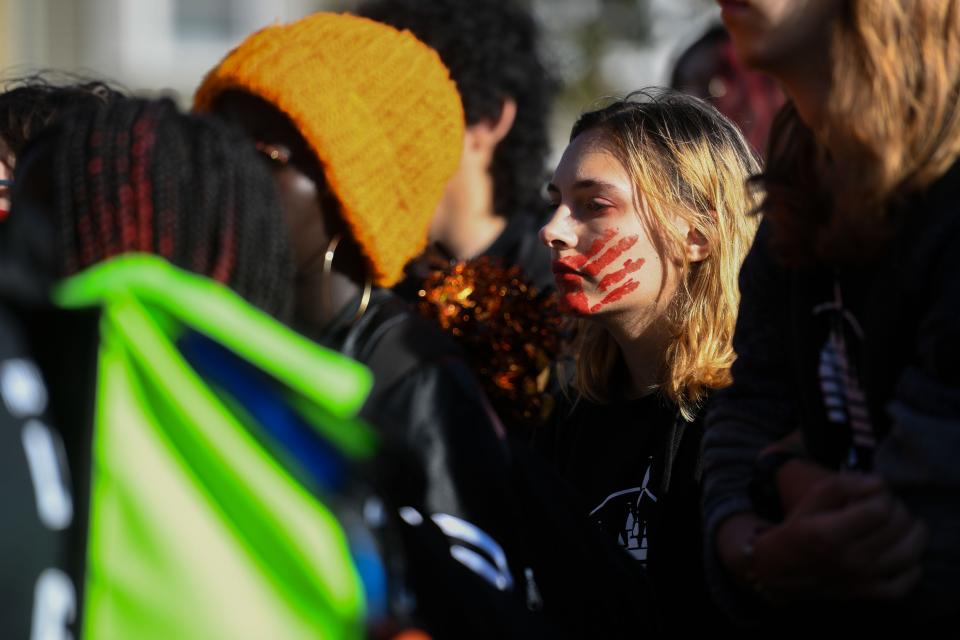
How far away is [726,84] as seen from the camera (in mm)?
5684

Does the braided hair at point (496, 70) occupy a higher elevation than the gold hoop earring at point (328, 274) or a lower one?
lower

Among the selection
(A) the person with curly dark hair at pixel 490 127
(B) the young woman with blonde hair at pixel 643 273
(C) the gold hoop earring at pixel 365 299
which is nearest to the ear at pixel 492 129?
(A) the person with curly dark hair at pixel 490 127

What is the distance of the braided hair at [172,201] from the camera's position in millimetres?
1765

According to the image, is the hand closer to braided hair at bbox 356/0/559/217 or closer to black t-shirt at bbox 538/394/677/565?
black t-shirt at bbox 538/394/677/565

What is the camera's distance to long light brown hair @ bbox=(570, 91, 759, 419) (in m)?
3.07

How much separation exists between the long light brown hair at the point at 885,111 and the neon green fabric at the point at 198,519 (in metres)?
0.82

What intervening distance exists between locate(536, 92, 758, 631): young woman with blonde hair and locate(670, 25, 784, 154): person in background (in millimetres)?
2151

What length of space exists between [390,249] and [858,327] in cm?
96

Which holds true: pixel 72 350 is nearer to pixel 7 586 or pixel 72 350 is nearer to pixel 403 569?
pixel 7 586

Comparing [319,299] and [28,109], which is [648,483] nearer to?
[319,299]

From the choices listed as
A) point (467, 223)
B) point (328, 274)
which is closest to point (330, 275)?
point (328, 274)

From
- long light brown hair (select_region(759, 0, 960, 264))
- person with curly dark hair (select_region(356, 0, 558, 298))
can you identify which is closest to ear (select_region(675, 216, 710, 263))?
person with curly dark hair (select_region(356, 0, 558, 298))

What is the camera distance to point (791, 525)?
1.88m

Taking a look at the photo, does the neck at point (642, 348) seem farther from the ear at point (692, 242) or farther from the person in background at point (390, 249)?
the person in background at point (390, 249)
